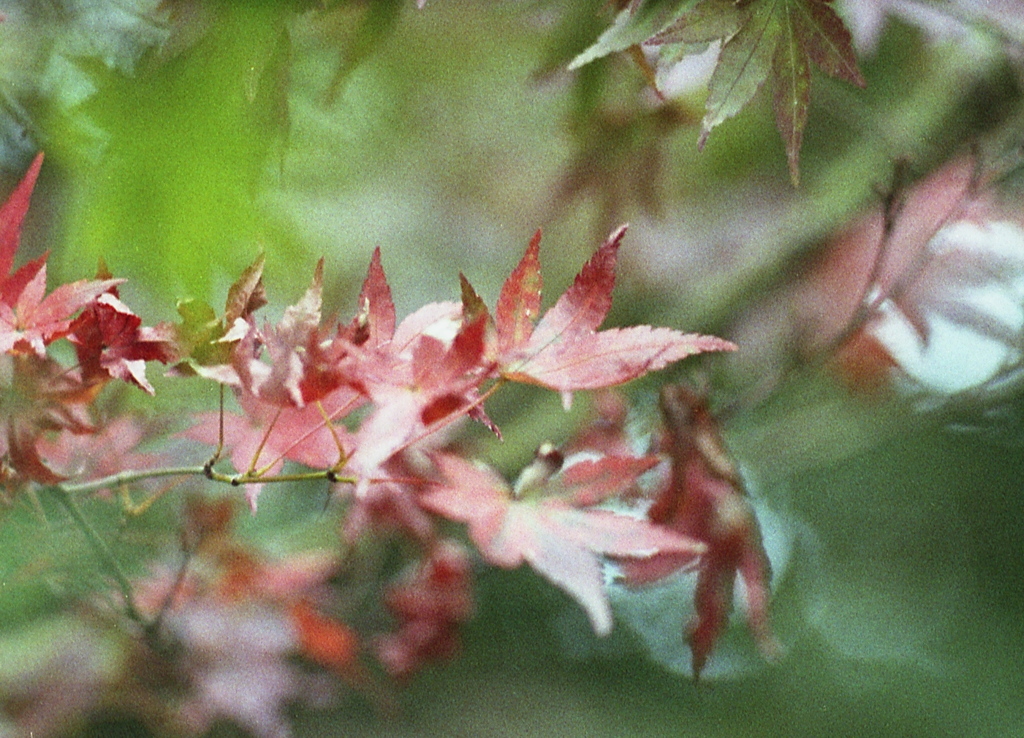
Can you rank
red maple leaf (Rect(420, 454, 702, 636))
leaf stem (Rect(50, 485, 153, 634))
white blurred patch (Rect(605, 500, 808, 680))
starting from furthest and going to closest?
white blurred patch (Rect(605, 500, 808, 680)) < leaf stem (Rect(50, 485, 153, 634)) < red maple leaf (Rect(420, 454, 702, 636))

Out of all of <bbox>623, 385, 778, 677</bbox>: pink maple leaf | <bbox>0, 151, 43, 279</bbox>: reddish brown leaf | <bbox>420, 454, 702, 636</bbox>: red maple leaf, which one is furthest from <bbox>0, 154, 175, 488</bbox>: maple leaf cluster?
<bbox>623, 385, 778, 677</bbox>: pink maple leaf

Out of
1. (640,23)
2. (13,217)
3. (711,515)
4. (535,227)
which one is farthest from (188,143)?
(535,227)

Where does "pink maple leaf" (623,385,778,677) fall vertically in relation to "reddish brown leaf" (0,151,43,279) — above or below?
→ below

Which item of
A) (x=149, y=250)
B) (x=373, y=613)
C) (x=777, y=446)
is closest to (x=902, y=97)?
(x=777, y=446)

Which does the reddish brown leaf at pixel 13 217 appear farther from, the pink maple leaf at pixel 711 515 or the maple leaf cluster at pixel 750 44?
the pink maple leaf at pixel 711 515

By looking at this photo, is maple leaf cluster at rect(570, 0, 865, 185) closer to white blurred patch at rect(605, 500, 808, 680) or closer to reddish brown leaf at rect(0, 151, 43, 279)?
reddish brown leaf at rect(0, 151, 43, 279)

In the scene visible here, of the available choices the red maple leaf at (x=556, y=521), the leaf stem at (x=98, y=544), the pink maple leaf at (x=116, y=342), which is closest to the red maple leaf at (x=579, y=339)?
the red maple leaf at (x=556, y=521)
